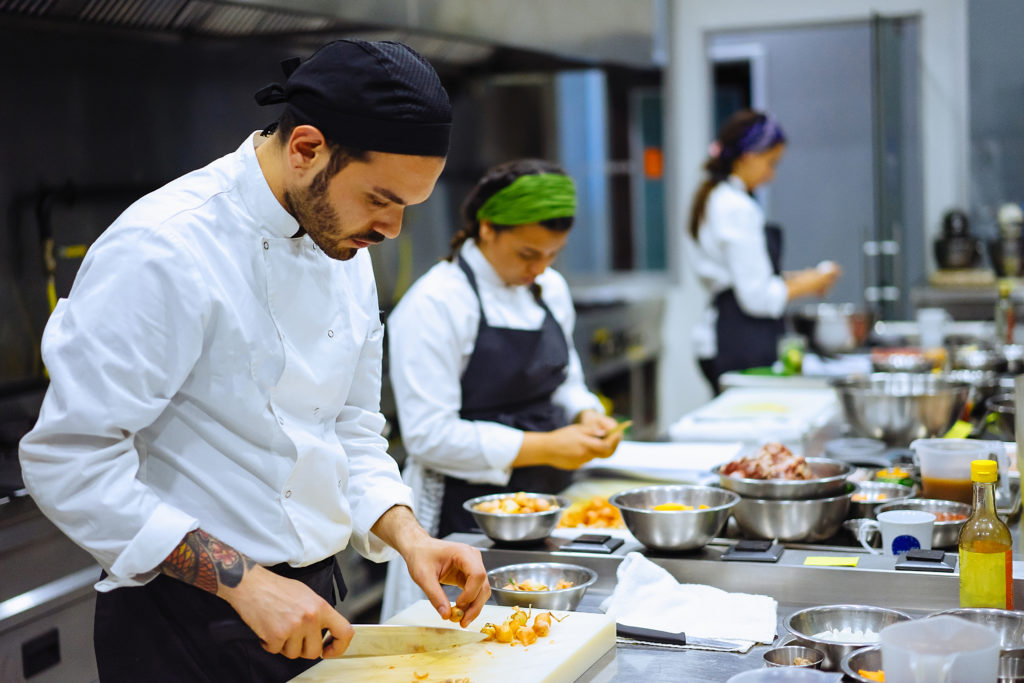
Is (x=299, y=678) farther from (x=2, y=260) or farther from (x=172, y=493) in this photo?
(x=2, y=260)

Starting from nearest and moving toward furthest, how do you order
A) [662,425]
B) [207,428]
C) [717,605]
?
[207,428], [717,605], [662,425]

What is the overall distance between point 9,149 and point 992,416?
267cm

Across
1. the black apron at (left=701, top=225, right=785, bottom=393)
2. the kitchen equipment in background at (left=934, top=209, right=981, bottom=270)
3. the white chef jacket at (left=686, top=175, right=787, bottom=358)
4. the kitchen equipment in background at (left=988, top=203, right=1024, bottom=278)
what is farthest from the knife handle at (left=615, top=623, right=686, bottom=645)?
the kitchen equipment in background at (left=934, top=209, right=981, bottom=270)

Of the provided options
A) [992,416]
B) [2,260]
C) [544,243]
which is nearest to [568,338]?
[544,243]

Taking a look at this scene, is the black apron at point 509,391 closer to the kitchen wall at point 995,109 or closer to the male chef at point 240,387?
the male chef at point 240,387

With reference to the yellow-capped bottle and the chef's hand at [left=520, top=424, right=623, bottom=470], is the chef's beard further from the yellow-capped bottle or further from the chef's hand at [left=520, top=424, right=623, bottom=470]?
the chef's hand at [left=520, top=424, right=623, bottom=470]

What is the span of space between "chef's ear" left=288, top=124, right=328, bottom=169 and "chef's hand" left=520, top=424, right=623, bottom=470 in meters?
1.15

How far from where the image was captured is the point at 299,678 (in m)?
1.47

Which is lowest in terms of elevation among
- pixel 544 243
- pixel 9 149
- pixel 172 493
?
pixel 172 493

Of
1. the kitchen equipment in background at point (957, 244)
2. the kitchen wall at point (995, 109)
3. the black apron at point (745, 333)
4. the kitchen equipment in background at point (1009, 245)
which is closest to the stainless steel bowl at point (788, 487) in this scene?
the black apron at point (745, 333)

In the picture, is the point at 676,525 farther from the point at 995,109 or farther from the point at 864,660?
the point at 995,109

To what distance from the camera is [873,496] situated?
2.23 meters

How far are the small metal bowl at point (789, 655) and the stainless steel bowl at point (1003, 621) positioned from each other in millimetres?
167

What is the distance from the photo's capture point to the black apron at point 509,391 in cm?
258
